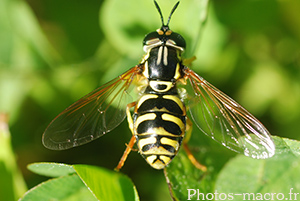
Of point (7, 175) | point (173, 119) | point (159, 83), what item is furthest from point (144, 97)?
point (7, 175)

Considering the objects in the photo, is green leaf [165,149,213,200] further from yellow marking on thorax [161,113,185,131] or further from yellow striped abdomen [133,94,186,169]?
yellow marking on thorax [161,113,185,131]

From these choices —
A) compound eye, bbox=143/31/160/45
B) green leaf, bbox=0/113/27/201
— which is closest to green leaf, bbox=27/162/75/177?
green leaf, bbox=0/113/27/201

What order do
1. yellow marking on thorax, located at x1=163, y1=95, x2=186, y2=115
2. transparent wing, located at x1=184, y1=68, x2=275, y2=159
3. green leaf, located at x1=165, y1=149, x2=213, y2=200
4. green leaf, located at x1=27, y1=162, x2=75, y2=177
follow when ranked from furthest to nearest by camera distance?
yellow marking on thorax, located at x1=163, y1=95, x2=186, y2=115, green leaf, located at x1=165, y1=149, x2=213, y2=200, transparent wing, located at x1=184, y1=68, x2=275, y2=159, green leaf, located at x1=27, y1=162, x2=75, y2=177

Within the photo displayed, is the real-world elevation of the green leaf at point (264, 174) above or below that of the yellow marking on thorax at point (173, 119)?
below

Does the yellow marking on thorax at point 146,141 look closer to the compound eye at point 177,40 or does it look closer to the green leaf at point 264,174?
the green leaf at point 264,174

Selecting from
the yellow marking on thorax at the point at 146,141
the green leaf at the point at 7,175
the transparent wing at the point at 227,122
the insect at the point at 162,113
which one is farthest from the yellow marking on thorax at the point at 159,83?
the green leaf at the point at 7,175
